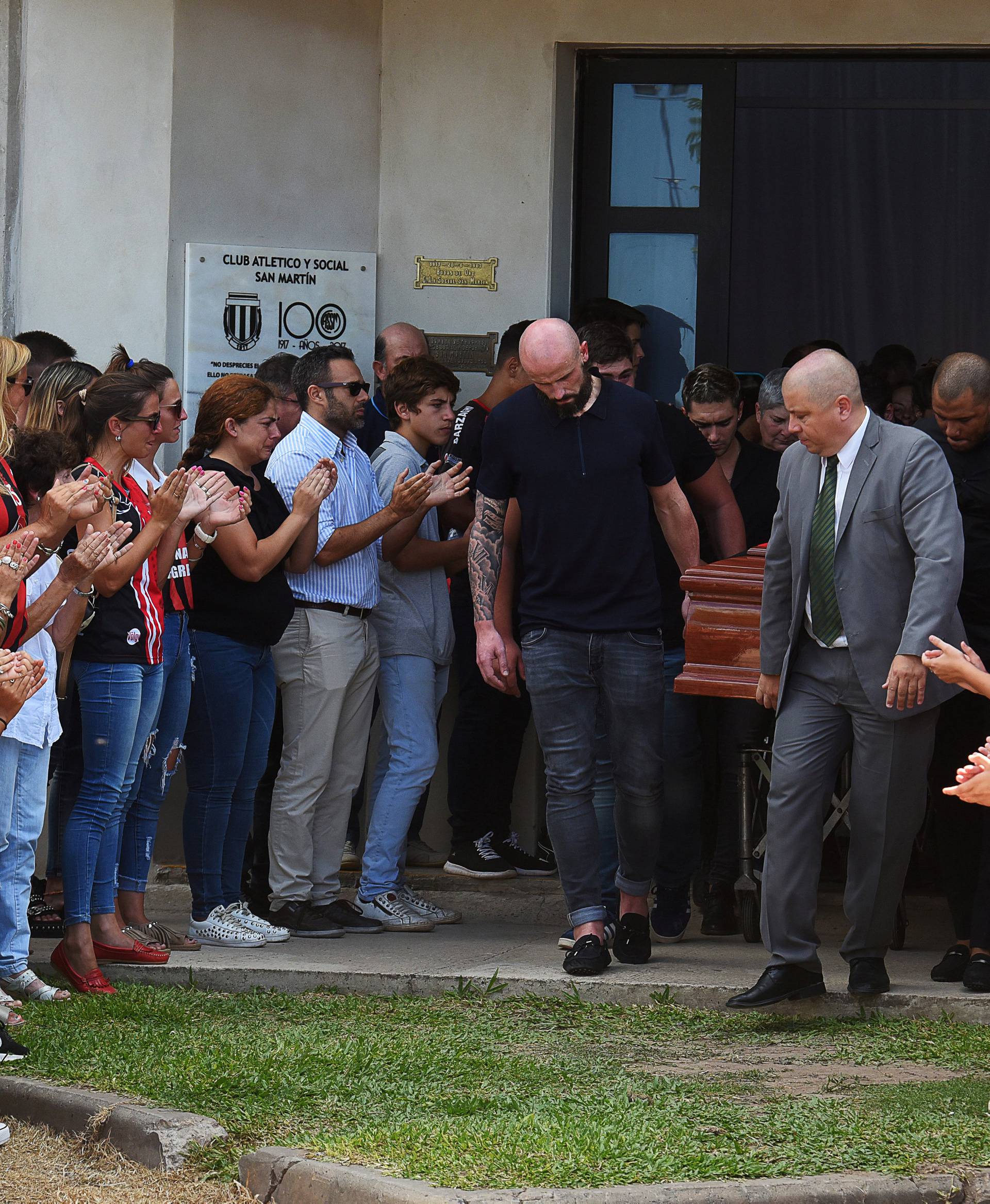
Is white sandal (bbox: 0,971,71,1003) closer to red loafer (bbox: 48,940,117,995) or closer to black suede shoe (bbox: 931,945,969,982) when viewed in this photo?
red loafer (bbox: 48,940,117,995)

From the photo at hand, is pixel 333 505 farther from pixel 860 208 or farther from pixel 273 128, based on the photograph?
pixel 860 208

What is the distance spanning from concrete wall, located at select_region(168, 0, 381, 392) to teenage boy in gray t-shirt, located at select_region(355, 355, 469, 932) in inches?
56.3

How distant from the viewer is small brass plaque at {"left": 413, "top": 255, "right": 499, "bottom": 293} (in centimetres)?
847

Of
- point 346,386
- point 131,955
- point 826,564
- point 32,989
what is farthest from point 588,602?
point 32,989

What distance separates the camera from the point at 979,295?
38.8ft

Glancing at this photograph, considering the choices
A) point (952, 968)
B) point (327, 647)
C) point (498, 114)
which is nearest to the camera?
point (952, 968)

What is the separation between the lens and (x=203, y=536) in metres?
6.41

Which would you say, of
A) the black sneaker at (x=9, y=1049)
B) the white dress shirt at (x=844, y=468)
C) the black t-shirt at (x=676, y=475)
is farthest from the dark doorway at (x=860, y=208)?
the black sneaker at (x=9, y=1049)

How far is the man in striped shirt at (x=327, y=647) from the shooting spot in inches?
269

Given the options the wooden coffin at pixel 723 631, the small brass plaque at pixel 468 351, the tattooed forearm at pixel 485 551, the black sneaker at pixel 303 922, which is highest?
the small brass plaque at pixel 468 351

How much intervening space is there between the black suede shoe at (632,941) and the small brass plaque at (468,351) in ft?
10.0

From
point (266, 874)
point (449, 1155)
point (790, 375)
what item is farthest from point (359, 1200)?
point (266, 874)

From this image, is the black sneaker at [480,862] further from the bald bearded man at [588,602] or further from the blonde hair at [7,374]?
→ the blonde hair at [7,374]

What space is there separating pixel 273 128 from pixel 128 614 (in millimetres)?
3180
